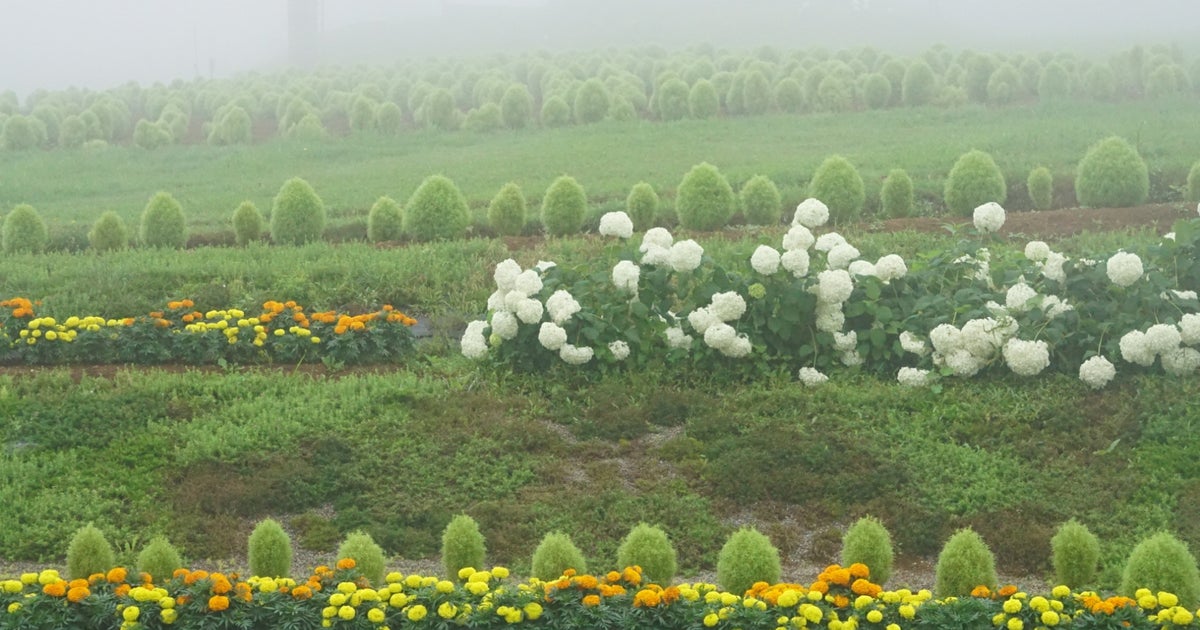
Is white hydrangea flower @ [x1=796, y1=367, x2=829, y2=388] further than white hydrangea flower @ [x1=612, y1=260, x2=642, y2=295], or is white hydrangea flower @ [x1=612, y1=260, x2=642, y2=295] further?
white hydrangea flower @ [x1=612, y1=260, x2=642, y2=295]

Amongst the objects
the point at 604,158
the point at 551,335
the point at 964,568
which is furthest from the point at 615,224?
the point at 604,158

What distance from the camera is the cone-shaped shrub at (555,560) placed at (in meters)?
7.01

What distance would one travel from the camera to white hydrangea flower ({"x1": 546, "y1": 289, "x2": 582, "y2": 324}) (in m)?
10.2

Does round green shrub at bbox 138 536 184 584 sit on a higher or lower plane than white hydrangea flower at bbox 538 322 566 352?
lower

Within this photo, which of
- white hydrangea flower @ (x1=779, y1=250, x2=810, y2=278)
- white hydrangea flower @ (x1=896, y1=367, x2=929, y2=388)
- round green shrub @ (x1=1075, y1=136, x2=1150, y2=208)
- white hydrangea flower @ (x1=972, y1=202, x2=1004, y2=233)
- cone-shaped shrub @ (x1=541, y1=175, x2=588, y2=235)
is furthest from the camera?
round green shrub @ (x1=1075, y1=136, x2=1150, y2=208)

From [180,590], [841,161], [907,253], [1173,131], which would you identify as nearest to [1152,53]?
[1173,131]

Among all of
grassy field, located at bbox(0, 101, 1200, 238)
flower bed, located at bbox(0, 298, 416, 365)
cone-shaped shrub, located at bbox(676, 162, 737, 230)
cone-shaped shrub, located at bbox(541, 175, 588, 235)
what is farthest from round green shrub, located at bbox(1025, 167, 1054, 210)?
flower bed, located at bbox(0, 298, 416, 365)

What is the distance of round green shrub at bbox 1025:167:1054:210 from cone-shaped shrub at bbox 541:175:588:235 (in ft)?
16.2

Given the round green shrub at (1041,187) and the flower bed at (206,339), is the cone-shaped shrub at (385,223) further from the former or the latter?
the round green shrub at (1041,187)

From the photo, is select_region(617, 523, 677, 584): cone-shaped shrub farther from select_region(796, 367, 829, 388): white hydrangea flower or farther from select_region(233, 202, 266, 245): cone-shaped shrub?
select_region(233, 202, 266, 245): cone-shaped shrub

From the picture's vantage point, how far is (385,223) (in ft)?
50.1

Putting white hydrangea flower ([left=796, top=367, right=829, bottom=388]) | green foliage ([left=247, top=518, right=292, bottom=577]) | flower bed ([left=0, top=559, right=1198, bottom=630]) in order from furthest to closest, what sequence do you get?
white hydrangea flower ([left=796, top=367, right=829, bottom=388]) → green foliage ([left=247, top=518, right=292, bottom=577]) → flower bed ([left=0, top=559, right=1198, bottom=630])

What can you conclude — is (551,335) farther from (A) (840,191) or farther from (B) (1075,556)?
(A) (840,191)

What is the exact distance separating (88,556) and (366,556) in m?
1.38
